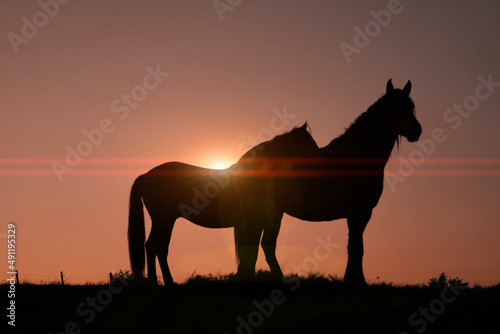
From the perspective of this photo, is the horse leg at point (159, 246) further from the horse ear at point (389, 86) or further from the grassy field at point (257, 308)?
the horse ear at point (389, 86)

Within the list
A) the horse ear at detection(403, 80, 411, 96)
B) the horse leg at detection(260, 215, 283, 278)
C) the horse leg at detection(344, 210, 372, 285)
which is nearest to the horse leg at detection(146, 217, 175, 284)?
the horse leg at detection(260, 215, 283, 278)

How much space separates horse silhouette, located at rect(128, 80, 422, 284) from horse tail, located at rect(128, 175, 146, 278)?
0.02 meters

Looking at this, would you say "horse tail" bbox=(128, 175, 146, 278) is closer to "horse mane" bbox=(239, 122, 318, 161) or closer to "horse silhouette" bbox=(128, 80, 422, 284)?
"horse silhouette" bbox=(128, 80, 422, 284)

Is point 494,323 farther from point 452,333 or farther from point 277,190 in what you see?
point 277,190

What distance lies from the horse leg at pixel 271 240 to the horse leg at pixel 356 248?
1.78 meters

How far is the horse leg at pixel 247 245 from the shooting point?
41.4 ft

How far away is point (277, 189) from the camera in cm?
1357

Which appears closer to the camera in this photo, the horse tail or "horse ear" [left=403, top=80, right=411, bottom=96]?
"horse ear" [left=403, top=80, right=411, bottom=96]

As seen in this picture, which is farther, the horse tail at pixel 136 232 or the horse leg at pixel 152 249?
the horse leg at pixel 152 249

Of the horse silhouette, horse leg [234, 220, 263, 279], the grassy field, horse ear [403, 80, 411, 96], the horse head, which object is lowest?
the grassy field

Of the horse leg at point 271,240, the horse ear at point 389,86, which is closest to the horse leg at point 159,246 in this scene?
the horse leg at point 271,240

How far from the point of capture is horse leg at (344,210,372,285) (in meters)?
12.0

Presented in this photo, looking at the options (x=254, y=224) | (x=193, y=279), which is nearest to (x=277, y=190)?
(x=254, y=224)

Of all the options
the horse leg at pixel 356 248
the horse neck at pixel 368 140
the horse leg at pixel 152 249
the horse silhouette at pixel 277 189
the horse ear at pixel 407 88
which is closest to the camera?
the horse leg at pixel 356 248
